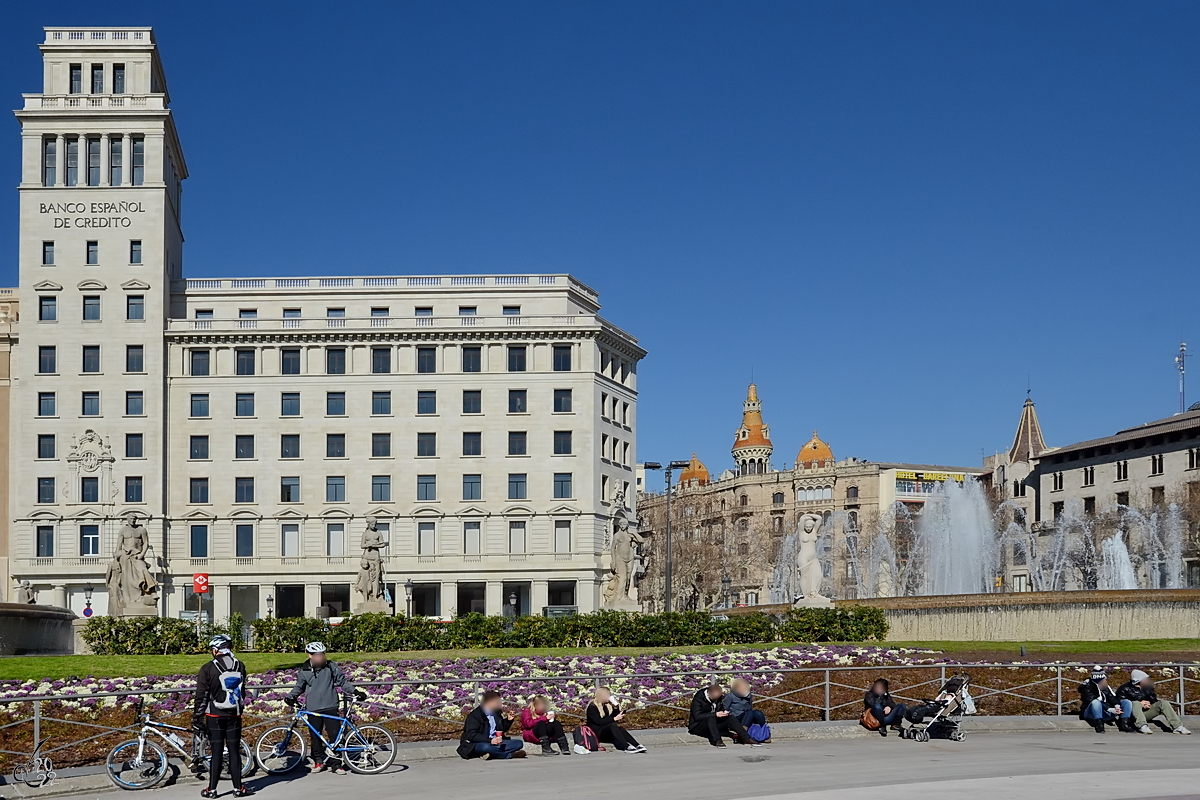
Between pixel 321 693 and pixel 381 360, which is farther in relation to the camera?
pixel 381 360

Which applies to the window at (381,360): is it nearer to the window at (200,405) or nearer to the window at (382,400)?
the window at (382,400)

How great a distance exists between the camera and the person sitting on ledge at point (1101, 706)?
23672 mm

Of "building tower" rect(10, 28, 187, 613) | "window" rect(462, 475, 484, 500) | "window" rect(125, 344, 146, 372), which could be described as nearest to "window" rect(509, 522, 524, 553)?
"window" rect(462, 475, 484, 500)

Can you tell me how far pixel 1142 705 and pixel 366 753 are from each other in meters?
12.9

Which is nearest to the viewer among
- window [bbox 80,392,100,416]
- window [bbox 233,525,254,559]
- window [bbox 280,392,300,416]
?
window [bbox 80,392,100,416]

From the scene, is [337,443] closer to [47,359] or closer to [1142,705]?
[47,359]

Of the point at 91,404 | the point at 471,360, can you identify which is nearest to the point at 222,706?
the point at 471,360

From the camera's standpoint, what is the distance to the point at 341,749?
19312 mm

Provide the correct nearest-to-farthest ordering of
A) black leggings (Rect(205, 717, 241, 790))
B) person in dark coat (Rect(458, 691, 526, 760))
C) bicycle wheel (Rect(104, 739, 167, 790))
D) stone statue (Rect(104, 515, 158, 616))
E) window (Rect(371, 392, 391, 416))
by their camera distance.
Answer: black leggings (Rect(205, 717, 241, 790))
bicycle wheel (Rect(104, 739, 167, 790))
person in dark coat (Rect(458, 691, 526, 760))
stone statue (Rect(104, 515, 158, 616))
window (Rect(371, 392, 391, 416))

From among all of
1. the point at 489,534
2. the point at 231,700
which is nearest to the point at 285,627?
the point at 231,700

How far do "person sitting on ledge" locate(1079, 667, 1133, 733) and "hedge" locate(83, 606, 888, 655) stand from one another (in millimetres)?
15297

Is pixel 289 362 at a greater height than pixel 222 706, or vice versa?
pixel 289 362

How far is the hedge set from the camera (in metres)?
39.0

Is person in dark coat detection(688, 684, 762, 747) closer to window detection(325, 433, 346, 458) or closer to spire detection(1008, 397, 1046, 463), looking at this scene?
window detection(325, 433, 346, 458)
